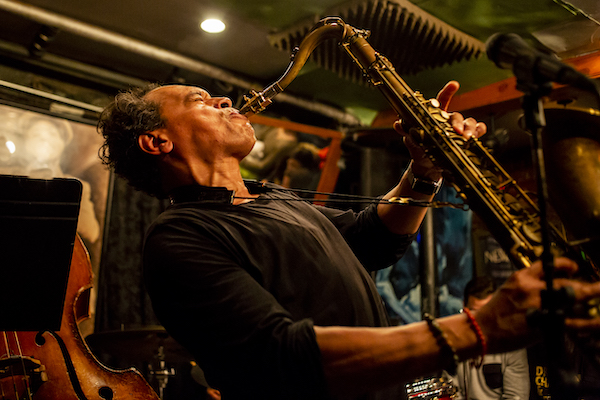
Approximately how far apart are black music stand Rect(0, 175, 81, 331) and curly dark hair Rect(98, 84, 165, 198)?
0.87 feet

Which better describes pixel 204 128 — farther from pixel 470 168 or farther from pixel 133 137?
pixel 470 168

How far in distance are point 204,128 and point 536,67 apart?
144 centimetres

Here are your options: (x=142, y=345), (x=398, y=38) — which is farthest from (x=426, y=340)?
(x=398, y=38)

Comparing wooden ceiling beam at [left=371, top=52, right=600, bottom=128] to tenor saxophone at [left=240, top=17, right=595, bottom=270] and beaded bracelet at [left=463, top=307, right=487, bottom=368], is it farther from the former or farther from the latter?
beaded bracelet at [left=463, top=307, right=487, bottom=368]

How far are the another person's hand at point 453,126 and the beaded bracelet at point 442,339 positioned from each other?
0.76 m

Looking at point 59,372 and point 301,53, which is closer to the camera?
point 301,53

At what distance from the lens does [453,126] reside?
1795 millimetres

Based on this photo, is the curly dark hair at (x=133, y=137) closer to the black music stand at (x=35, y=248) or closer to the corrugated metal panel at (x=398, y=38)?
the black music stand at (x=35, y=248)

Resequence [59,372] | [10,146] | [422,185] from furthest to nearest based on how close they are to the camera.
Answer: [10,146] < [59,372] < [422,185]

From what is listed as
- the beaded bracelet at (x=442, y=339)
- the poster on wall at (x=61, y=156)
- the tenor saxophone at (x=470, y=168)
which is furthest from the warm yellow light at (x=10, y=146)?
the beaded bracelet at (x=442, y=339)

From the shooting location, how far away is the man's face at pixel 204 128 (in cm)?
220

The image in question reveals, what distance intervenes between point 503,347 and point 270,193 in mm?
1254

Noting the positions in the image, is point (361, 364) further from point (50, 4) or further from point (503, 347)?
point (50, 4)

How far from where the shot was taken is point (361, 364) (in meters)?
1.21
